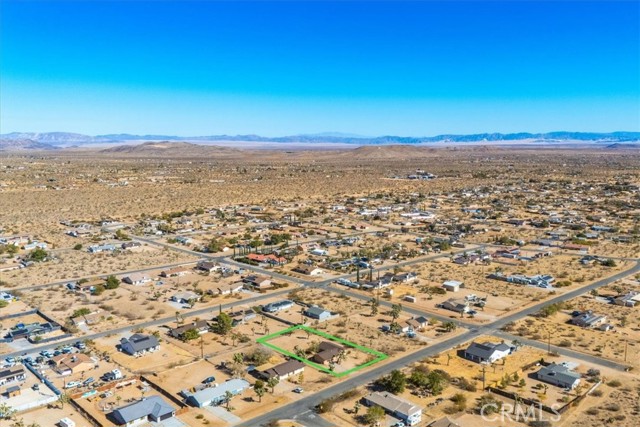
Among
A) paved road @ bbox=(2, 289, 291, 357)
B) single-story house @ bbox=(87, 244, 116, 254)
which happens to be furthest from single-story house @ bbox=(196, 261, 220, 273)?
single-story house @ bbox=(87, 244, 116, 254)


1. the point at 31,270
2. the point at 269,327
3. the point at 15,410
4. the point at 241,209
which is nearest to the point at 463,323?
the point at 269,327

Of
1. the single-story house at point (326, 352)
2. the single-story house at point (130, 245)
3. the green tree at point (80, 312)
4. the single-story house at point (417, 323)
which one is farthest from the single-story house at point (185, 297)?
the single-story house at point (130, 245)

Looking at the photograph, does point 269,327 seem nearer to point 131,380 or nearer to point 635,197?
point 131,380

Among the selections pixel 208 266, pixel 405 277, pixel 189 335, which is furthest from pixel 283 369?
pixel 208 266

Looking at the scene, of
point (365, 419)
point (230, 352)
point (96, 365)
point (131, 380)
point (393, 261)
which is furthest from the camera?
point (393, 261)

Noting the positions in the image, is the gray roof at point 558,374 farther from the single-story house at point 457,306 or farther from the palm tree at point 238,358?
the palm tree at point 238,358

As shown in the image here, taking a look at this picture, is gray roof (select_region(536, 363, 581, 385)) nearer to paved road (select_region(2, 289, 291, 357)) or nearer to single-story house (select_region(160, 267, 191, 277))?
paved road (select_region(2, 289, 291, 357))
